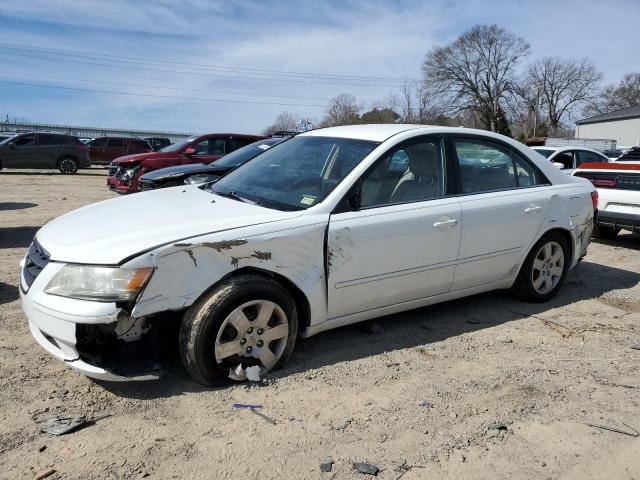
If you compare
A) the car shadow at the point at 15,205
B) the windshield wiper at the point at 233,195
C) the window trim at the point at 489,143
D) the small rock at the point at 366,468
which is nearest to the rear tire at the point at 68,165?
the car shadow at the point at 15,205

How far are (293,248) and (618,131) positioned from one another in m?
67.3

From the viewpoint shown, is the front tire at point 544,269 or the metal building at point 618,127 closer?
the front tire at point 544,269

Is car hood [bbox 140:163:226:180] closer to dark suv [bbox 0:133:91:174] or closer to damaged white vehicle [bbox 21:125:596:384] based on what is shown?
damaged white vehicle [bbox 21:125:596:384]

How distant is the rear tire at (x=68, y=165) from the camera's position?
22403 mm

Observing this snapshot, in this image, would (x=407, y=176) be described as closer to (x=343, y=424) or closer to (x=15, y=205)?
(x=343, y=424)

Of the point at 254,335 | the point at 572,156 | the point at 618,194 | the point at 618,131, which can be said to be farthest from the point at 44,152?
the point at 618,131

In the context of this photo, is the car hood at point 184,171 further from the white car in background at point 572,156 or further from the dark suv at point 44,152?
the dark suv at point 44,152

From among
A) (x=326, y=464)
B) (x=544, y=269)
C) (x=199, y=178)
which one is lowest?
(x=326, y=464)

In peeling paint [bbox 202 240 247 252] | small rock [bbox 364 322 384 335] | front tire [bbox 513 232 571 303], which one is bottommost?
small rock [bbox 364 322 384 335]

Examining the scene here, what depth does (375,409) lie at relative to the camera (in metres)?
3.20

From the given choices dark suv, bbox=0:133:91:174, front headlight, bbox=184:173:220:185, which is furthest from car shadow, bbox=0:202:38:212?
dark suv, bbox=0:133:91:174

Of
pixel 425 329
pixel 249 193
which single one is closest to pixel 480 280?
pixel 425 329

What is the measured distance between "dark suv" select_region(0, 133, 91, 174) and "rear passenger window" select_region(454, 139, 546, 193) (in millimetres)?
21220

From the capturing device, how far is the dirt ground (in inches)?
106
